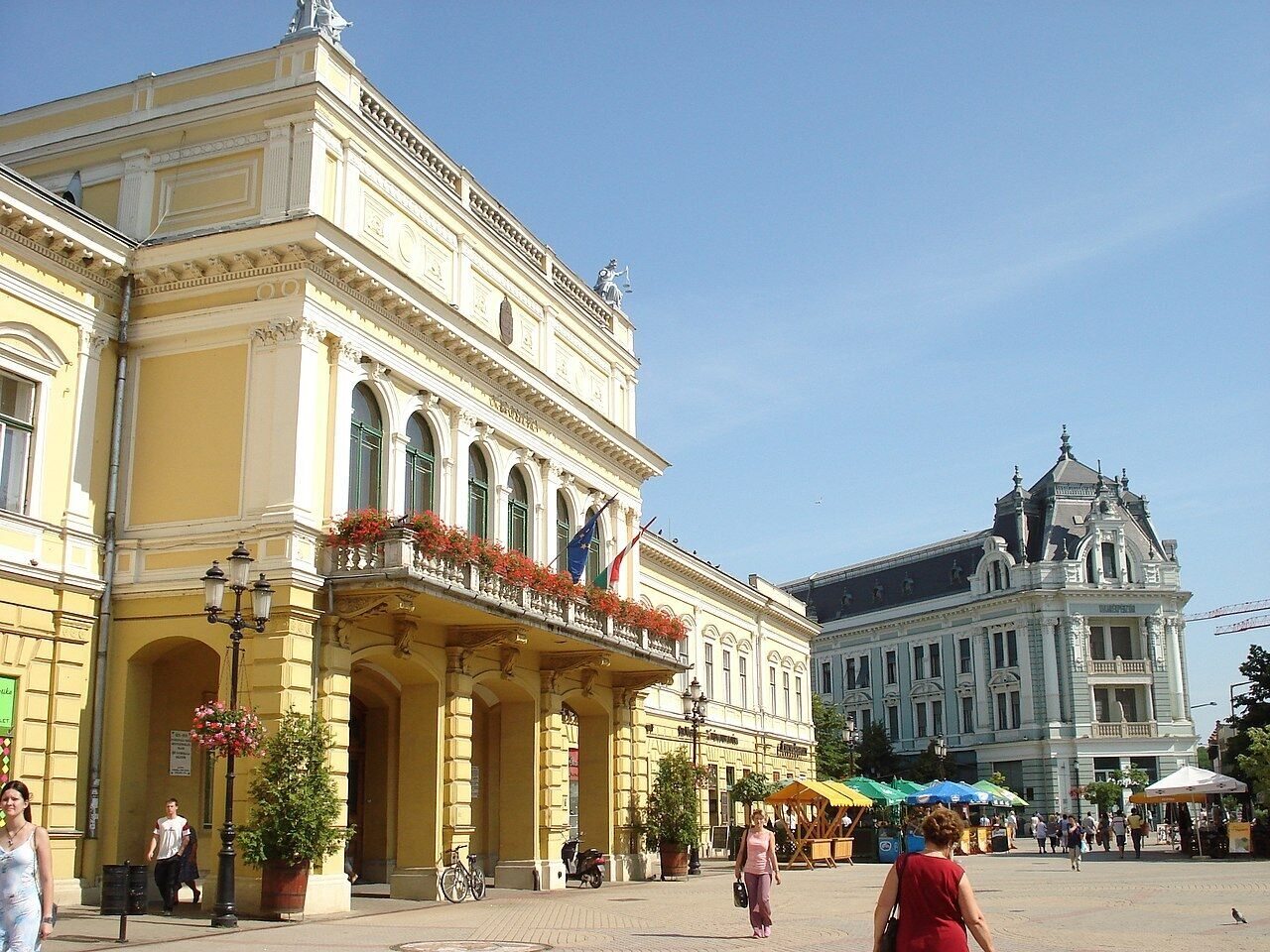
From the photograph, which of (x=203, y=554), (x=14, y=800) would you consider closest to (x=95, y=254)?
(x=203, y=554)

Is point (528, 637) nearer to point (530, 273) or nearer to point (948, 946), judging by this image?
point (530, 273)

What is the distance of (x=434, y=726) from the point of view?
25281 mm

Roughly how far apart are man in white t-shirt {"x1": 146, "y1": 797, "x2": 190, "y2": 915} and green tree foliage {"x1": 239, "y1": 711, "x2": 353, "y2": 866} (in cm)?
93

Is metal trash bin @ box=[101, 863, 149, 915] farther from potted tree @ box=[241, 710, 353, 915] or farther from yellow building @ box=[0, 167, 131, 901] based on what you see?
yellow building @ box=[0, 167, 131, 901]

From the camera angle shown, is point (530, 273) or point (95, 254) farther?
point (530, 273)

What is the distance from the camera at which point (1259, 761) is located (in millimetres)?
39531

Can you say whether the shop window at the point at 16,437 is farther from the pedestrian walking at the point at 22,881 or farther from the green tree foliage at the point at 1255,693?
the green tree foliage at the point at 1255,693

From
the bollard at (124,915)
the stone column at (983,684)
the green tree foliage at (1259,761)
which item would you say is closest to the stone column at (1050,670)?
the stone column at (983,684)

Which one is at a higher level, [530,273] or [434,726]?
[530,273]

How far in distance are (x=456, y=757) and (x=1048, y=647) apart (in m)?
61.5

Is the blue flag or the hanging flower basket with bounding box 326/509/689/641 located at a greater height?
the blue flag

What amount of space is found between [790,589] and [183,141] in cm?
8639

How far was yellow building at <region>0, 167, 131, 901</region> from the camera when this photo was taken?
20.7 m

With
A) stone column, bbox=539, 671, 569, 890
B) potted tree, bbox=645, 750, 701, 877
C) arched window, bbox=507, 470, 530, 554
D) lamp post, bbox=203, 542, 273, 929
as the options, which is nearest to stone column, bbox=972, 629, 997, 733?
potted tree, bbox=645, 750, 701, 877
